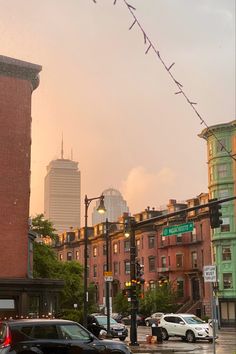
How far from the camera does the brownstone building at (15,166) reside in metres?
39.2

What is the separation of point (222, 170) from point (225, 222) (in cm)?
627

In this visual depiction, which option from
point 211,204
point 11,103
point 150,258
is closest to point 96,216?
point 150,258

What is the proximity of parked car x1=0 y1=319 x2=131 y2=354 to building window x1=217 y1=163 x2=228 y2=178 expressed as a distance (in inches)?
2166

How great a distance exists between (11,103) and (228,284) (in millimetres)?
36783

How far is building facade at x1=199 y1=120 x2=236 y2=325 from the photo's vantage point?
6525cm

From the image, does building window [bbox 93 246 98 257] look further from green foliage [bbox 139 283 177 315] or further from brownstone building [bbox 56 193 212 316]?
green foliage [bbox 139 283 177 315]

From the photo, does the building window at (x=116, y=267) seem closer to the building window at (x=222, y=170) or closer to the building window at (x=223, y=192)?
the building window at (x=223, y=192)

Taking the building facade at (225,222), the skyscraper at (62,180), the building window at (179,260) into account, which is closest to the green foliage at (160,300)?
the building window at (179,260)

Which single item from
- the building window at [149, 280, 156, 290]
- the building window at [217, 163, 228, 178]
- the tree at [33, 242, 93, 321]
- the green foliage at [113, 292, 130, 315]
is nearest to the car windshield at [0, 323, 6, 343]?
the tree at [33, 242, 93, 321]

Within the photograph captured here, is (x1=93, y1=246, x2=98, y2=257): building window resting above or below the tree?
above

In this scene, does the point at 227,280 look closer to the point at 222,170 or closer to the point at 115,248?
the point at 222,170

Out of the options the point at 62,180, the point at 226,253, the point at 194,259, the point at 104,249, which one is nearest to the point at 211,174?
the point at 226,253

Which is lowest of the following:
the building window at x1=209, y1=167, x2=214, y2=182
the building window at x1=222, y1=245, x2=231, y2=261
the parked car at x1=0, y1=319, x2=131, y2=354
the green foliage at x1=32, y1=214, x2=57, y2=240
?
the parked car at x1=0, y1=319, x2=131, y2=354

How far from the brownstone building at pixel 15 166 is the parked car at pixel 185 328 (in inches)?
318
